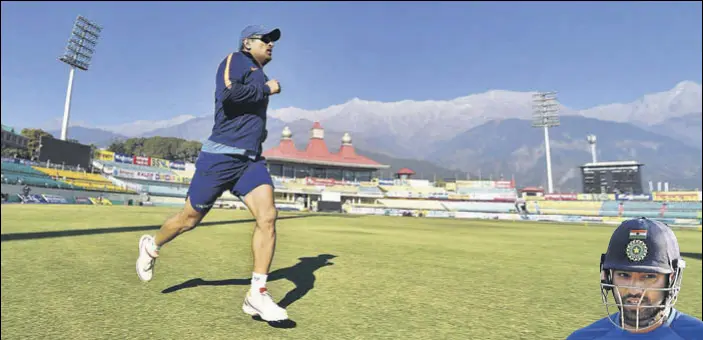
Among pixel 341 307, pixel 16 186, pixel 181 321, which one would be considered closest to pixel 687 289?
pixel 341 307

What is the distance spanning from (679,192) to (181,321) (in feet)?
203

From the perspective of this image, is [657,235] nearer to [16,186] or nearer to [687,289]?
[687,289]

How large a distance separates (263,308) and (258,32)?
2269mm

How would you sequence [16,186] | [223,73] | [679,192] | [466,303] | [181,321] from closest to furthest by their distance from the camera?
1. [181,321]
2. [223,73]
3. [466,303]
4. [16,186]
5. [679,192]

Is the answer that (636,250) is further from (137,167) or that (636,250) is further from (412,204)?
(412,204)

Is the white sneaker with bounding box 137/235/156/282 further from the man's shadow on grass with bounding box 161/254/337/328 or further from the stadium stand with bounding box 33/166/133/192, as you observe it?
the stadium stand with bounding box 33/166/133/192

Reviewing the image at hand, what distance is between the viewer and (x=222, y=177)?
315cm

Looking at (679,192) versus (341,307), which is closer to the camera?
(341,307)

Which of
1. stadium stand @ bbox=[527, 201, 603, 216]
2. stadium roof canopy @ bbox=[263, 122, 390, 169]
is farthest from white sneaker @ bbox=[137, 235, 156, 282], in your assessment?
stadium roof canopy @ bbox=[263, 122, 390, 169]

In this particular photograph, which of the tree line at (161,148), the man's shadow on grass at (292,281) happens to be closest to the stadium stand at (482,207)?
the man's shadow on grass at (292,281)

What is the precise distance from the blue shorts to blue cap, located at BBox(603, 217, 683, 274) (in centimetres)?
249

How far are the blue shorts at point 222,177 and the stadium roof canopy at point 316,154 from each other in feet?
208

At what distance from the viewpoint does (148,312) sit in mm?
2799

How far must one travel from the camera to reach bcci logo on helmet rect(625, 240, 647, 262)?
1.13 m
